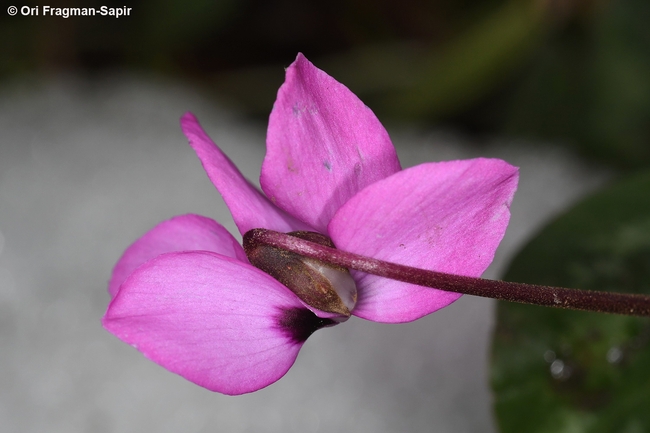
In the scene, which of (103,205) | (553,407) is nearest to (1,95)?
(103,205)

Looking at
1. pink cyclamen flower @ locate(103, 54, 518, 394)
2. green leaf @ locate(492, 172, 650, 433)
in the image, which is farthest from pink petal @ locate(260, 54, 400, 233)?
green leaf @ locate(492, 172, 650, 433)

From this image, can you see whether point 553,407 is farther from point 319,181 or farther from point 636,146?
point 636,146

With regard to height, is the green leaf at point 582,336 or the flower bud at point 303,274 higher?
the flower bud at point 303,274

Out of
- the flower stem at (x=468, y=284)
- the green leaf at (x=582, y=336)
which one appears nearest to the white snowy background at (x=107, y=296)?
the green leaf at (x=582, y=336)

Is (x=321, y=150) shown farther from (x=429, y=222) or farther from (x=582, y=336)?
(x=582, y=336)

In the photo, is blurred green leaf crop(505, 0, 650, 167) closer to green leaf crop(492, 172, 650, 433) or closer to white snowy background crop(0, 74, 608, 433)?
white snowy background crop(0, 74, 608, 433)

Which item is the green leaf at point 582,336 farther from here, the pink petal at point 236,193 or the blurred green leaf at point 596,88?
the blurred green leaf at point 596,88
